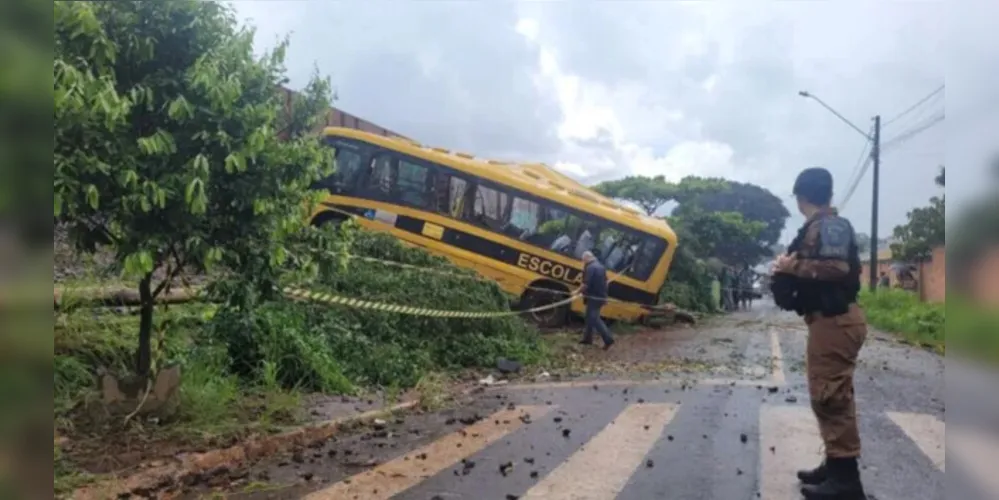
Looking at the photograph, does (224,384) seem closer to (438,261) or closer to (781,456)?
(781,456)

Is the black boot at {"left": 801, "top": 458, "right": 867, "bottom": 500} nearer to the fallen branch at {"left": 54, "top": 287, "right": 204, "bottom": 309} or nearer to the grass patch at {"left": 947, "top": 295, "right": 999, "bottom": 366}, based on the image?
the grass patch at {"left": 947, "top": 295, "right": 999, "bottom": 366}

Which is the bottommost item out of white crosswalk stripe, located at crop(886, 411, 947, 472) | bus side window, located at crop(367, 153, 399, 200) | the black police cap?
white crosswalk stripe, located at crop(886, 411, 947, 472)

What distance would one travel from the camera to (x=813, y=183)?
4.27 metres

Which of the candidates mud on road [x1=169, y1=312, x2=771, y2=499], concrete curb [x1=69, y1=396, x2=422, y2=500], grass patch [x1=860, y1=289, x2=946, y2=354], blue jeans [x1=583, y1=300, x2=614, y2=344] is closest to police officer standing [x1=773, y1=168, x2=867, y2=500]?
mud on road [x1=169, y1=312, x2=771, y2=499]

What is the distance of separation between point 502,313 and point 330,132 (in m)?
5.36

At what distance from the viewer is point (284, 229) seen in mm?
5258

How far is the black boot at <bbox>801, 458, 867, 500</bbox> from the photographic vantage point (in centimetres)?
419

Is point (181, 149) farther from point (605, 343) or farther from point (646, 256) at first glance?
point (646, 256)

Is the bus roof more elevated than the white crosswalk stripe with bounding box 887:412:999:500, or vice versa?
the bus roof

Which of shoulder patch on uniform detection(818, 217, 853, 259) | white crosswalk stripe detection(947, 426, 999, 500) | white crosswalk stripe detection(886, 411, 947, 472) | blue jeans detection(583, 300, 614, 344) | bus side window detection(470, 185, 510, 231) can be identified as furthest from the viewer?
bus side window detection(470, 185, 510, 231)

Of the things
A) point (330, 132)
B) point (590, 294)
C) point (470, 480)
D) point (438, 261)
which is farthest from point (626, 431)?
point (330, 132)

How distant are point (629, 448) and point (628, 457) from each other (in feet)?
0.93

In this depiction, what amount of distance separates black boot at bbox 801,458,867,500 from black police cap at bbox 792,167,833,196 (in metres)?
1.44

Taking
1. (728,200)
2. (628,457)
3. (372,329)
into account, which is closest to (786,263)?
(628,457)
